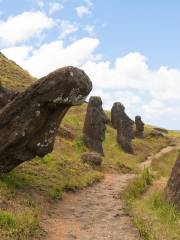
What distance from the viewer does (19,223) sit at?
1736cm

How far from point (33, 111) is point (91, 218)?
5.94m

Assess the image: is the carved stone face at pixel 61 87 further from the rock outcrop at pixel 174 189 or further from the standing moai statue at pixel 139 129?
the standing moai statue at pixel 139 129

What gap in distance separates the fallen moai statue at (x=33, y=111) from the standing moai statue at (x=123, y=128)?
33.1 m

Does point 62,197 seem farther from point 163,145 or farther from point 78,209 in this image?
point 163,145

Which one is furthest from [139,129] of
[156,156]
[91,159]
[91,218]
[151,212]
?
[151,212]

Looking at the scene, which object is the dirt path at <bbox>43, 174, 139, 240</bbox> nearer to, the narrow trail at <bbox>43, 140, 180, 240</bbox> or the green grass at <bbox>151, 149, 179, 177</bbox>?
the narrow trail at <bbox>43, 140, 180, 240</bbox>

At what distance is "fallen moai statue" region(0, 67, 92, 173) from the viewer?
23.8 meters

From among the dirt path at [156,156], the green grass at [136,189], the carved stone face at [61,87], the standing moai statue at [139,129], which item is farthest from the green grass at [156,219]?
the standing moai statue at [139,129]

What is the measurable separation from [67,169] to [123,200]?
759 centimetres

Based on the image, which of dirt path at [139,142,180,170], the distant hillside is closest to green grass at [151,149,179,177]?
dirt path at [139,142,180,170]

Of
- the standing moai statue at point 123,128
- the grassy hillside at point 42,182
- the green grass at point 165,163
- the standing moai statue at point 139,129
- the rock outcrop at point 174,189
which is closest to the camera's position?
the grassy hillside at point 42,182

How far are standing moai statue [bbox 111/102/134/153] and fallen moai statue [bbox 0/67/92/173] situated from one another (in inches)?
1302

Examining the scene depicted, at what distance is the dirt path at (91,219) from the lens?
18312mm

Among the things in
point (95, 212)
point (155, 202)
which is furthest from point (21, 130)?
point (155, 202)
